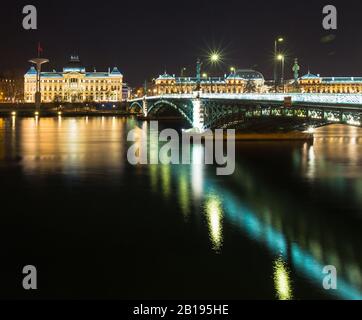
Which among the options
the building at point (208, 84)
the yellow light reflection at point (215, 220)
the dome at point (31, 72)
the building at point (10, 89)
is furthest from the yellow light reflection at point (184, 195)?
the dome at point (31, 72)

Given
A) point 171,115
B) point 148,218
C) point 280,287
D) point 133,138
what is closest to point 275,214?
point 148,218

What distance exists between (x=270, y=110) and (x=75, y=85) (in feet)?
421

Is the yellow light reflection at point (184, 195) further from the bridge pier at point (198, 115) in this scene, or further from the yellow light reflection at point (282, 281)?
the bridge pier at point (198, 115)

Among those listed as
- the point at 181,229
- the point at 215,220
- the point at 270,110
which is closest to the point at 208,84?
the point at 270,110

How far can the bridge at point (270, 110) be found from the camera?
85.4 feet

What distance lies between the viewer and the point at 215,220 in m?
20.9

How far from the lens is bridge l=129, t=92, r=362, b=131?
85.4 feet

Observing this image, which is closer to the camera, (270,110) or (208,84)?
(270,110)

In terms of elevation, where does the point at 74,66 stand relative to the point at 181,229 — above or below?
above

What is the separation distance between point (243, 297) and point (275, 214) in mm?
8555

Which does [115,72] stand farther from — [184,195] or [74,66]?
[184,195]

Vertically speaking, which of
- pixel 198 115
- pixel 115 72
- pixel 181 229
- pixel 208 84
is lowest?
pixel 181 229

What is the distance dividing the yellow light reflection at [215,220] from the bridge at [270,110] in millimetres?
5770
